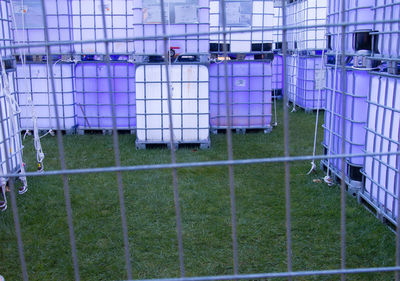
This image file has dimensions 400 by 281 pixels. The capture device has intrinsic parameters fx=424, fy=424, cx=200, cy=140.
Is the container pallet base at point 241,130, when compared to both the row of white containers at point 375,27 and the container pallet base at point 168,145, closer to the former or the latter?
the container pallet base at point 168,145

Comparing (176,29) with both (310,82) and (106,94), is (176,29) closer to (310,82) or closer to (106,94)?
(106,94)

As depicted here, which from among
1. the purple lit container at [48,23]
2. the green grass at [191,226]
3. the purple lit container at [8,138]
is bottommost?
the green grass at [191,226]

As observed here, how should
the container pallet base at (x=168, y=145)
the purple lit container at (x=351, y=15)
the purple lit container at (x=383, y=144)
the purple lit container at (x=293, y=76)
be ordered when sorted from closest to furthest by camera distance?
the purple lit container at (x=383, y=144) → the purple lit container at (x=351, y=15) → the container pallet base at (x=168, y=145) → the purple lit container at (x=293, y=76)

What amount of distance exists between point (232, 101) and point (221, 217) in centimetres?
332

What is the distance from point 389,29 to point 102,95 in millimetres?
4235

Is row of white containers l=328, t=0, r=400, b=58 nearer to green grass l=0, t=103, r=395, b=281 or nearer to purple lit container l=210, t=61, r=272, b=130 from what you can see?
green grass l=0, t=103, r=395, b=281

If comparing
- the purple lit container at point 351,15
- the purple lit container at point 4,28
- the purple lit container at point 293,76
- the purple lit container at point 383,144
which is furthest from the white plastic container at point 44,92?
the purple lit container at point 293,76

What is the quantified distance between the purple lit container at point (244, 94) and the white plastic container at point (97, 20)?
144 cm

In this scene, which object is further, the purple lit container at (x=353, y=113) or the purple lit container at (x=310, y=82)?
the purple lit container at (x=310, y=82)

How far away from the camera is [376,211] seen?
328cm

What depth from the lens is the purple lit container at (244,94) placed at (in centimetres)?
632

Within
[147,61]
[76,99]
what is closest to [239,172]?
[147,61]

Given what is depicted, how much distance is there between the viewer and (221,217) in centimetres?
332

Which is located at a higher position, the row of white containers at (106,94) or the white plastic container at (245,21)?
the white plastic container at (245,21)
